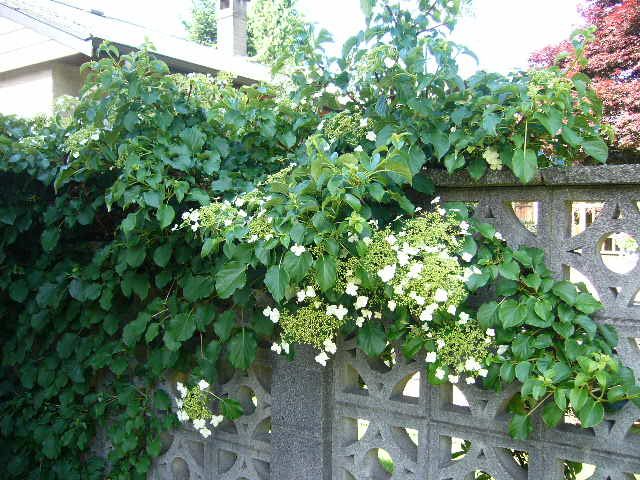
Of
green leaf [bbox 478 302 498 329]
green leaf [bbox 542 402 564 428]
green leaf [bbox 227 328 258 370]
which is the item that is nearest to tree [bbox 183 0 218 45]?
green leaf [bbox 227 328 258 370]

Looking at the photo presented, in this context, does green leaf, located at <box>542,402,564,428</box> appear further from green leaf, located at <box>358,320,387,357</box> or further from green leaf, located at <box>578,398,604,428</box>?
green leaf, located at <box>358,320,387,357</box>

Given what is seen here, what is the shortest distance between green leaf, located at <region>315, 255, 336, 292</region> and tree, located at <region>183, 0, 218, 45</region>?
31.3m

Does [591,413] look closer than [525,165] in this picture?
Yes

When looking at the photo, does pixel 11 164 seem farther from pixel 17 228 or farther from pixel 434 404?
pixel 434 404

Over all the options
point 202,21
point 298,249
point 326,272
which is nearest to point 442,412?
point 326,272

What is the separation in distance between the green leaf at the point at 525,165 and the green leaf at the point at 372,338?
705mm

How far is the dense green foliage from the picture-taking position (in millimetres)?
1804

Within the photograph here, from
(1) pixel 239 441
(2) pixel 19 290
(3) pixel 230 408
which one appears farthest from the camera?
(2) pixel 19 290

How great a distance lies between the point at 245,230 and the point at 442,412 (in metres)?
0.98

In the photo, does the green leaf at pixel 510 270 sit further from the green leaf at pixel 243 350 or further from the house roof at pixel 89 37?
the house roof at pixel 89 37

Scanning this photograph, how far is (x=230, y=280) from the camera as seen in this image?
191 cm

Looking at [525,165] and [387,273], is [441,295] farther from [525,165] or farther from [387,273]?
[525,165]

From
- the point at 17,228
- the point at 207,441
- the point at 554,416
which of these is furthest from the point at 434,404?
the point at 17,228

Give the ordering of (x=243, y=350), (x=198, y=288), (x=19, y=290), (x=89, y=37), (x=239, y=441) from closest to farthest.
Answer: (x=243, y=350), (x=198, y=288), (x=239, y=441), (x=19, y=290), (x=89, y=37)
